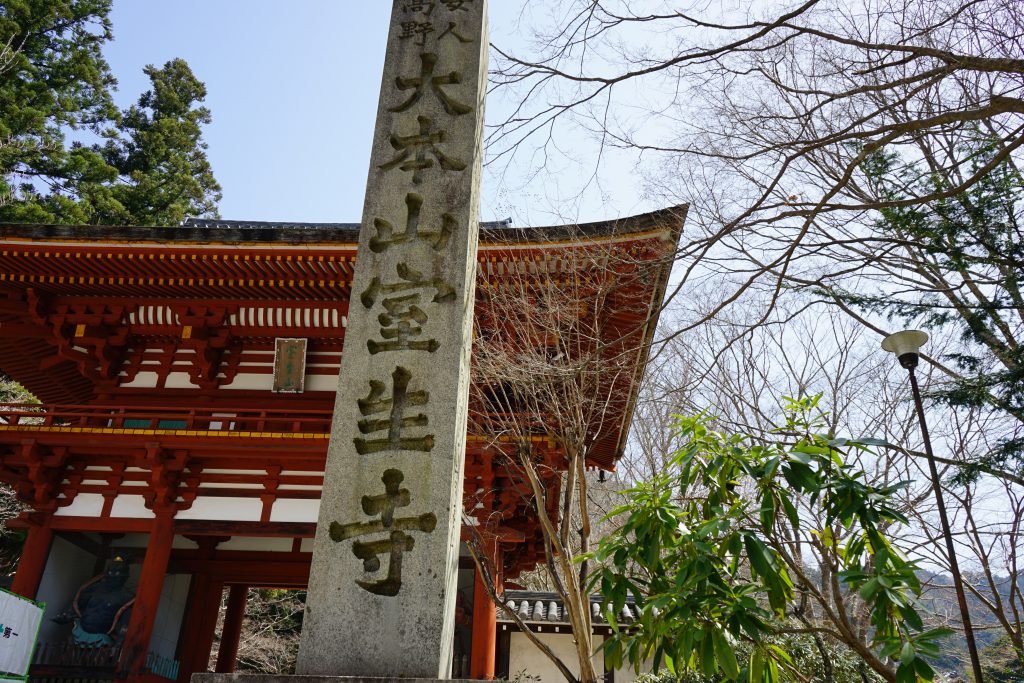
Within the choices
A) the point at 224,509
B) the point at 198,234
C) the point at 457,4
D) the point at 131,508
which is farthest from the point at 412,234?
the point at 131,508

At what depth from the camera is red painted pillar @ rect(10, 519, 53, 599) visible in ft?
28.5

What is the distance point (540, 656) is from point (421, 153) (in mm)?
10461

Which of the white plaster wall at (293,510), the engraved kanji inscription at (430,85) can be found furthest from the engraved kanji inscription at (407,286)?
the white plaster wall at (293,510)

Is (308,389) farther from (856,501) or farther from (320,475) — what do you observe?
(856,501)

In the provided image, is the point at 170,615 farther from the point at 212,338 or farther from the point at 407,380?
the point at 407,380

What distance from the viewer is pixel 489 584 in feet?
26.1

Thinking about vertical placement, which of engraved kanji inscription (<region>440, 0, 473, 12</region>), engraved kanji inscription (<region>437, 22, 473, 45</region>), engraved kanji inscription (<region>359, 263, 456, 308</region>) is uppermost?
engraved kanji inscription (<region>440, 0, 473, 12</region>)

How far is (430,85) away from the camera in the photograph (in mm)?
4152

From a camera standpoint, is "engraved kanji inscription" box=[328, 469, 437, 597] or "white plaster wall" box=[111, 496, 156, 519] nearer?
"engraved kanji inscription" box=[328, 469, 437, 597]

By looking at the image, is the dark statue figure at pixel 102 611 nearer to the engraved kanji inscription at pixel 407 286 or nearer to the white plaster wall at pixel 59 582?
the white plaster wall at pixel 59 582

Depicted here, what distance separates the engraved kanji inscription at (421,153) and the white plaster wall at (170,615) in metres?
8.31

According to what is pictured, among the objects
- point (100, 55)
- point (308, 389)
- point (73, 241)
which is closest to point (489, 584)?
point (308, 389)

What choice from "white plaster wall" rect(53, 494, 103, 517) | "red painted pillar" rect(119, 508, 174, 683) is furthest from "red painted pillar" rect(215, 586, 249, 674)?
"white plaster wall" rect(53, 494, 103, 517)

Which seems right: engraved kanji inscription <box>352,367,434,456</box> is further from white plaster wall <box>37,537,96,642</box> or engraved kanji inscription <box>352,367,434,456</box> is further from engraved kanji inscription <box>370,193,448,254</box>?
white plaster wall <box>37,537,96,642</box>
